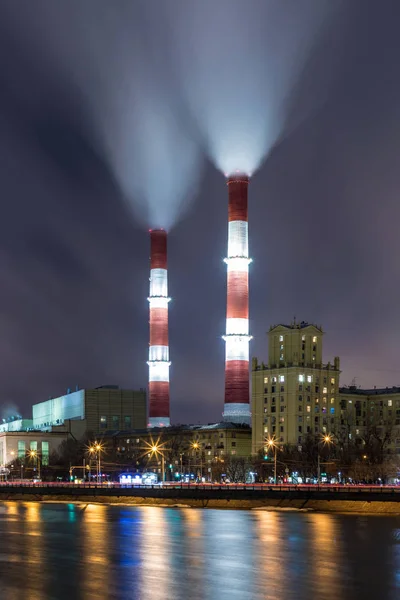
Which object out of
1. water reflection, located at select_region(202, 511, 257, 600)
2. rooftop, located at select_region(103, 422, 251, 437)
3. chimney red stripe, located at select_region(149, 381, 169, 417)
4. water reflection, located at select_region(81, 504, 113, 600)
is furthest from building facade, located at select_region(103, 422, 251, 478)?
water reflection, located at select_region(202, 511, 257, 600)

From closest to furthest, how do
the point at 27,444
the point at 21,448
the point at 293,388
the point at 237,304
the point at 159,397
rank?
the point at 237,304 → the point at 293,388 → the point at 159,397 → the point at 27,444 → the point at 21,448

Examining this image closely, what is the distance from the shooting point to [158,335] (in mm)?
150000

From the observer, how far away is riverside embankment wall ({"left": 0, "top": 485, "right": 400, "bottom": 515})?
75.5 metres

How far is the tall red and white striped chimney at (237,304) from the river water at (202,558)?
193 ft

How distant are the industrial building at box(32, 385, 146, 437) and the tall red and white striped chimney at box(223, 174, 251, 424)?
49325mm

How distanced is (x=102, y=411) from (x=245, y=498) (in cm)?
9602

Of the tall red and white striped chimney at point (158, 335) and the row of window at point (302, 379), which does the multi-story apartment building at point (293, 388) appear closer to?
the row of window at point (302, 379)

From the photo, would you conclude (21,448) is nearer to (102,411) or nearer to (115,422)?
(102,411)

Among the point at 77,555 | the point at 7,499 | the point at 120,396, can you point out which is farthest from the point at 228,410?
the point at 77,555

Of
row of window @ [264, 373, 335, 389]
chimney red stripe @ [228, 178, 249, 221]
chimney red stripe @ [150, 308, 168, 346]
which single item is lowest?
row of window @ [264, 373, 335, 389]

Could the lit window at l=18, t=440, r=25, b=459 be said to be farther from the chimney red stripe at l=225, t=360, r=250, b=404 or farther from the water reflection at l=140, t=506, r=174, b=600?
the water reflection at l=140, t=506, r=174, b=600

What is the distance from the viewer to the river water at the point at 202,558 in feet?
119

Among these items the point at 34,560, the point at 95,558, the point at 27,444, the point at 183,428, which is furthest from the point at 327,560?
the point at 27,444

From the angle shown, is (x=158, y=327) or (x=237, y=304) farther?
(x=158, y=327)
